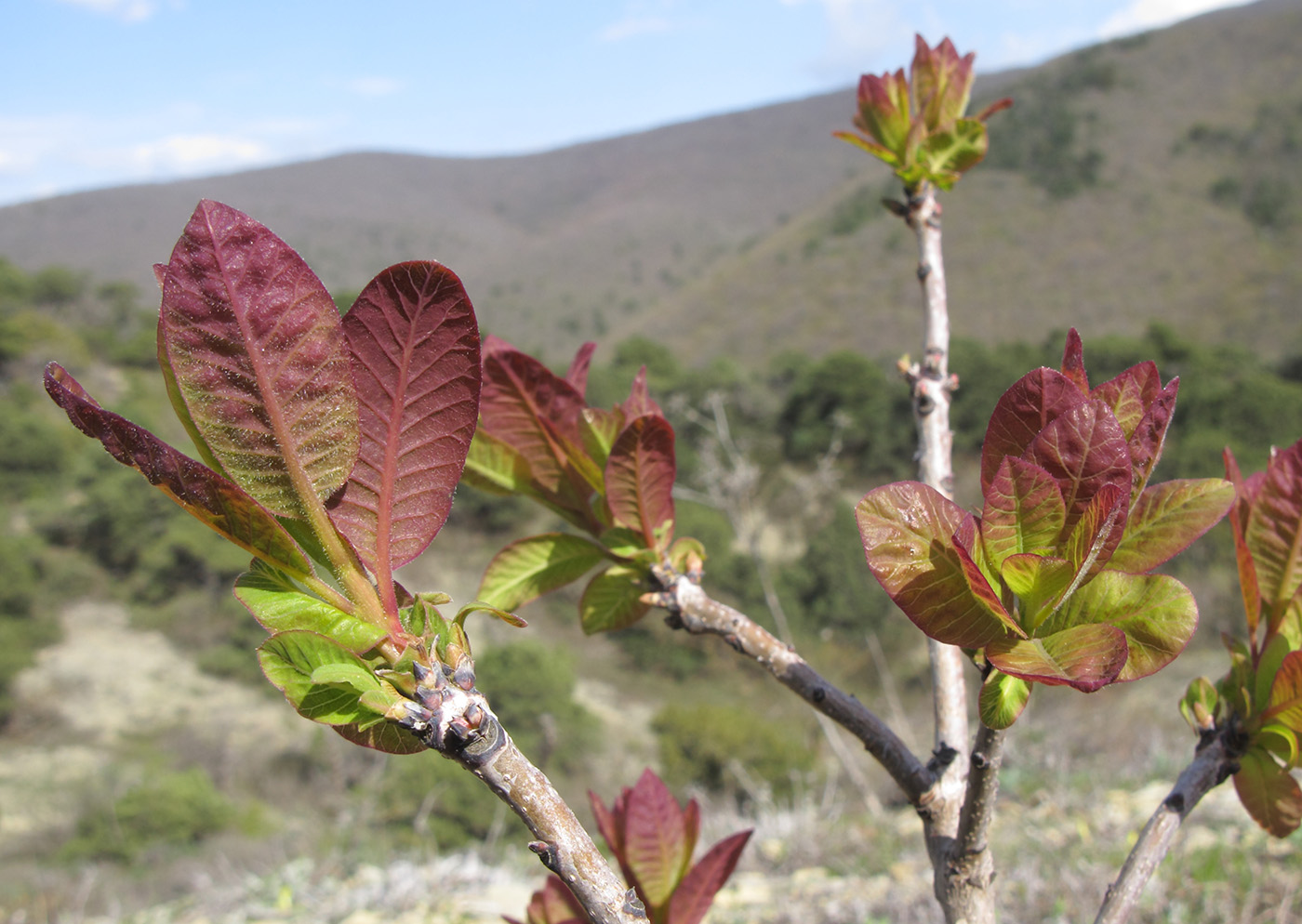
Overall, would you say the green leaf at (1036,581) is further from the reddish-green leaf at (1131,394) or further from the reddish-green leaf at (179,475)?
the reddish-green leaf at (179,475)

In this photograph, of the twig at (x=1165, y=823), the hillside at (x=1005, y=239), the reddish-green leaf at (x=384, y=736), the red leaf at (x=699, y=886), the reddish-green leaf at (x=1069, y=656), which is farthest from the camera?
the hillside at (x=1005, y=239)

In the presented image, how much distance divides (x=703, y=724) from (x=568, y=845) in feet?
33.1

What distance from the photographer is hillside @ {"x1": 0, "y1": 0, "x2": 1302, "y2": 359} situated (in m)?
25.1

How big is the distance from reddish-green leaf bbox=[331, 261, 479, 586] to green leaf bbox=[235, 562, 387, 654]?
4 cm

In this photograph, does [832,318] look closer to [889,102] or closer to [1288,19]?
[1288,19]

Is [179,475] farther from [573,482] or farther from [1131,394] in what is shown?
[1131,394]

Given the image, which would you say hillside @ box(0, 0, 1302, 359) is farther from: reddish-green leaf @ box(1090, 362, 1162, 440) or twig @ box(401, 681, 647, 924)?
twig @ box(401, 681, 647, 924)

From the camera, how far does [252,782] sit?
11438 millimetres

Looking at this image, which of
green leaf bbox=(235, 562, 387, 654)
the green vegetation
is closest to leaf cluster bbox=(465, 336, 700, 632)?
green leaf bbox=(235, 562, 387, 654)

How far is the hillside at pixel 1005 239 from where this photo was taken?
82.4 ft

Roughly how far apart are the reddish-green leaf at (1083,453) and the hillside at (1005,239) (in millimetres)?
25005

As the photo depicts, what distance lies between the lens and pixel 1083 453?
1.86ft

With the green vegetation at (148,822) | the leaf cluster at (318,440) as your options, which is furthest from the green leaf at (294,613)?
the green vegetation at (148,822)

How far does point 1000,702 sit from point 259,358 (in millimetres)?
580
